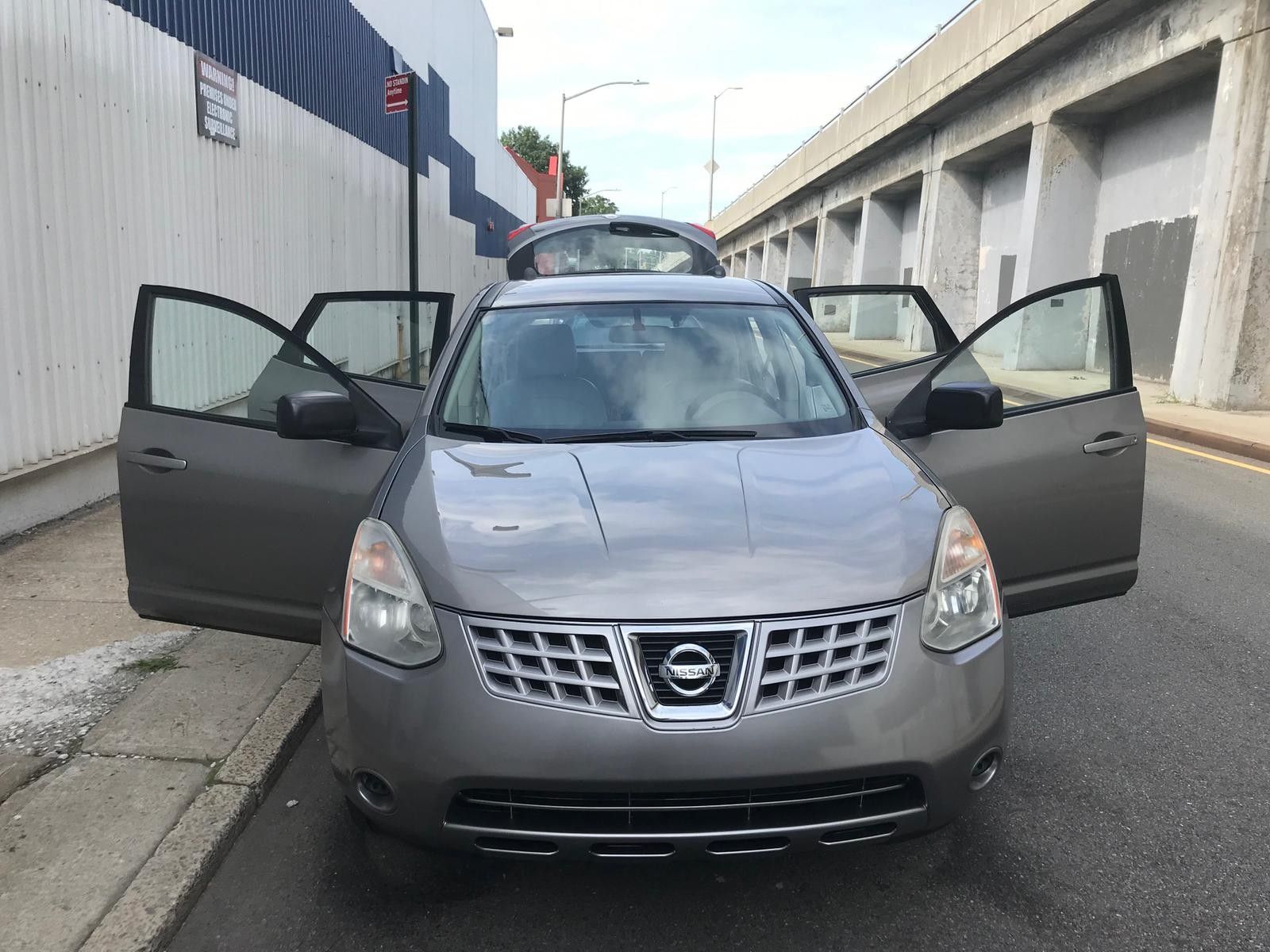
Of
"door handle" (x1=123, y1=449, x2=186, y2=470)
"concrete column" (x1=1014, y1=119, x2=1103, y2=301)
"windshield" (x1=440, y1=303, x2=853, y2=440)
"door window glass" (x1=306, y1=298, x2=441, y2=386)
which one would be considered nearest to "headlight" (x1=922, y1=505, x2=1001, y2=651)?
"windshield" (x1=440, y1=303, x2=853, y2=440)

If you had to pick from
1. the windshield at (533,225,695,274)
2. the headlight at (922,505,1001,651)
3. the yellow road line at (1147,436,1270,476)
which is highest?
the windshield at (533,225,695,274)

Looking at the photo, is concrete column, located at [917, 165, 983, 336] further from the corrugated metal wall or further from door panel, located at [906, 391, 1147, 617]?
door panel, located at [906, 391, 1147, 617]

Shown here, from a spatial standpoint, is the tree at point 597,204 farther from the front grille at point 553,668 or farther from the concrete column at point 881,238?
the front grille at point 553,668

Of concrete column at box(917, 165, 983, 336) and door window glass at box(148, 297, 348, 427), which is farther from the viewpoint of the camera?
concrete column at box(917, 165, 983, 336)

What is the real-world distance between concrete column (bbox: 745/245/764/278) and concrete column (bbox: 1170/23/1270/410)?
145 ft

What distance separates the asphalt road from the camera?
260cm

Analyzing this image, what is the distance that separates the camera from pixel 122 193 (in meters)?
7.18

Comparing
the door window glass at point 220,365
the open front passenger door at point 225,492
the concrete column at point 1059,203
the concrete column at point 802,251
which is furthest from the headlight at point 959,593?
the concrete column at point 802,251

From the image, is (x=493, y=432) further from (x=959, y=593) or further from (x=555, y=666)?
(x=959, y=593)

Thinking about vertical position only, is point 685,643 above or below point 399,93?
below

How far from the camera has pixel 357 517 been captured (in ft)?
10.2

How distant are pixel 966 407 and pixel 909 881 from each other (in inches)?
60.3

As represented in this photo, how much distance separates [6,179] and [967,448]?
5274mm

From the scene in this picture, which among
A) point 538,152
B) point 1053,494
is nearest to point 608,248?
point 1053,494
